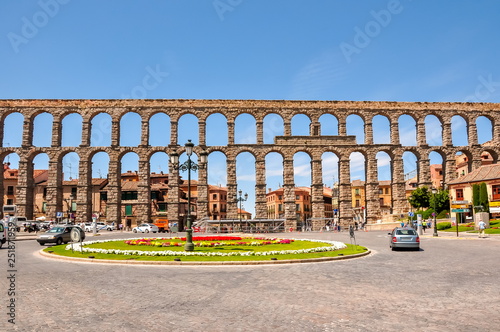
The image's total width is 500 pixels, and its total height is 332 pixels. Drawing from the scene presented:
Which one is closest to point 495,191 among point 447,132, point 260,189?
point 447,132

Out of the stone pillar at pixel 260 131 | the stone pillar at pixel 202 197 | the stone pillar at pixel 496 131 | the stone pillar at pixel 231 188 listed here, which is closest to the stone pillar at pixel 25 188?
the stone pillar at pixel 202 197

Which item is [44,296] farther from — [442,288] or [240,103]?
[240,103]

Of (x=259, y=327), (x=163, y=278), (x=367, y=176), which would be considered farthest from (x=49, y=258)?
(x=367, y=176)

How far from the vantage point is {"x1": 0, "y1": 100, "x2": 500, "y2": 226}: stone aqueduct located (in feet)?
191

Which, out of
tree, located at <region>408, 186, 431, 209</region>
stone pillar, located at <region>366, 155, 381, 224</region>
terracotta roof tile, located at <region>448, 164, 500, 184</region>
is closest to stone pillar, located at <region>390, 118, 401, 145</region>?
stone pillar, located at <region>366, 155, 381, 224</region>

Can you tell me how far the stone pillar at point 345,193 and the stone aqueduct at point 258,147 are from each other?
5.9 inches

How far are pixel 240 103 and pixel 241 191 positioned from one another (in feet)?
54.7

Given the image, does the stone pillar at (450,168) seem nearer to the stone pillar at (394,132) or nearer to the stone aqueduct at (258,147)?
the stone aqueduct at (258,147)

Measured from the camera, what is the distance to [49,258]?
61.5ft

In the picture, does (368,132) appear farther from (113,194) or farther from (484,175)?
(113,194)

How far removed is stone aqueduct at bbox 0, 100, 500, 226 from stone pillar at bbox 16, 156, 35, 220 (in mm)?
135

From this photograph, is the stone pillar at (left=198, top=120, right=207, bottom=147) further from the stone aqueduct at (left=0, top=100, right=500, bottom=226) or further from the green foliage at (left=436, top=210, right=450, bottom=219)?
the green foliage at (left=436, top=210, right=450, bottom=219)

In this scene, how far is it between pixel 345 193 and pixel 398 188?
821cm

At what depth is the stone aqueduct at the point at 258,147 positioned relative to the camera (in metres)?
58.2
